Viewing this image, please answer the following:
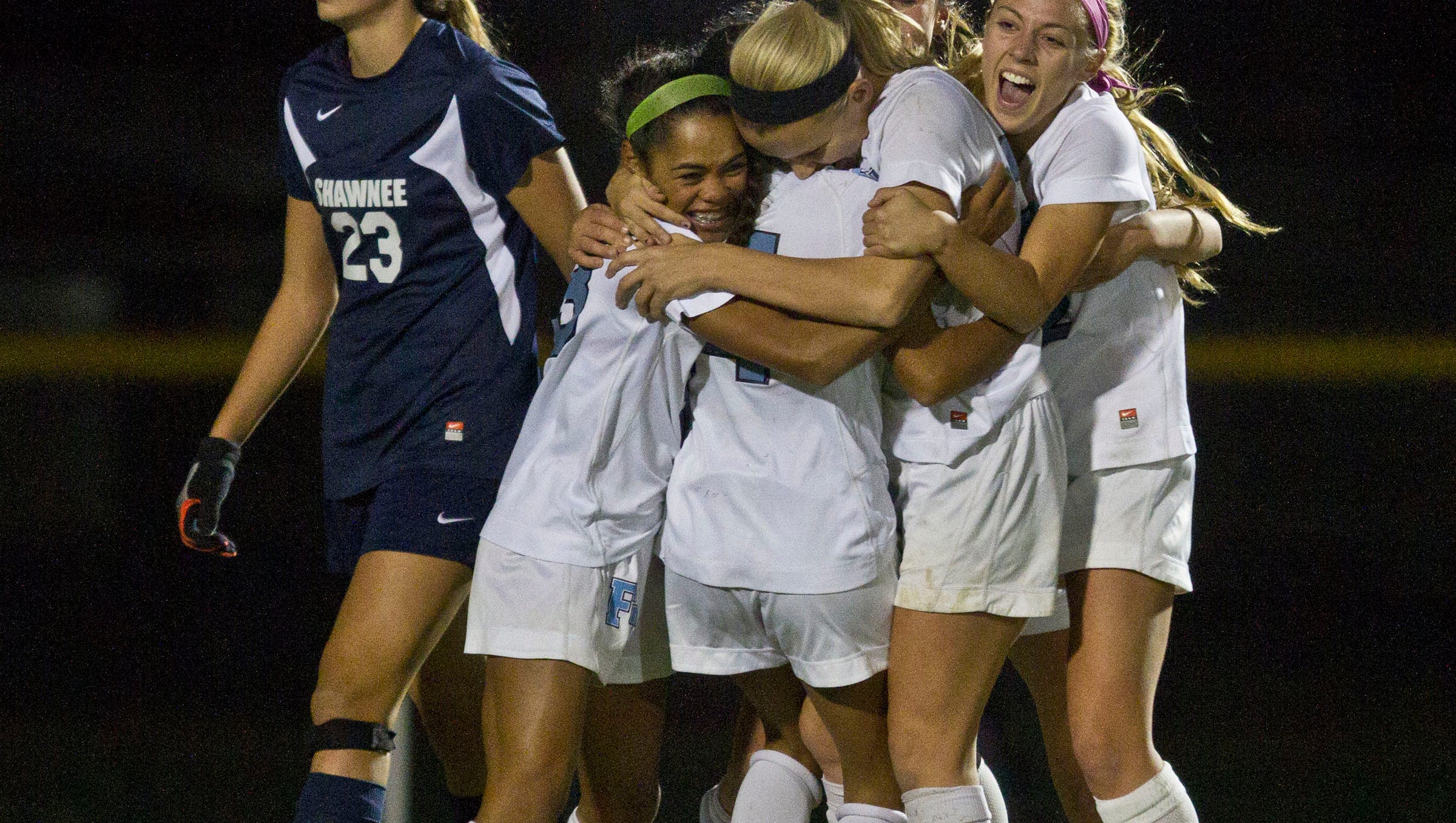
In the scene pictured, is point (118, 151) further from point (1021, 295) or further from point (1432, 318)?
point (1432, 318)

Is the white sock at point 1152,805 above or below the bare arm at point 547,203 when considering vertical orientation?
below

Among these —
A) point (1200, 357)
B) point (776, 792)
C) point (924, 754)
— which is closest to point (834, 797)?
point (776, 792)

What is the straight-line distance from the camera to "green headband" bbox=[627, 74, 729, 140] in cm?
152

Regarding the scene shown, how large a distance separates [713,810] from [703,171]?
1.01m

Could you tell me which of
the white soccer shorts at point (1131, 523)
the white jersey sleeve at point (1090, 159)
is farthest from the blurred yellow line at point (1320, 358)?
the white jersey sleeve at point (1090, 159)

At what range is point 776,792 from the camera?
1755 millimetres

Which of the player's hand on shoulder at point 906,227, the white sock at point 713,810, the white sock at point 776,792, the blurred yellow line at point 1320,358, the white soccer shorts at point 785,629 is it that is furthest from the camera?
the blurred yellow line at point 1320,358

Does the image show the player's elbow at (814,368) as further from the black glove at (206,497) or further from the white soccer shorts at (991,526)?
the black glove at (206,497)

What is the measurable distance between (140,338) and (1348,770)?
4.61 m

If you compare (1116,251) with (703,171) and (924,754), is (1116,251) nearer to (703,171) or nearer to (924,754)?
(703,171)

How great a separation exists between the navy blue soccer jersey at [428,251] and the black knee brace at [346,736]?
1.08 ft

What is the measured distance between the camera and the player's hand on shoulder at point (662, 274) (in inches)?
58.1

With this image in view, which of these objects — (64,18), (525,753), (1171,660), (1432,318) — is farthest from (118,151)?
(1432,318)

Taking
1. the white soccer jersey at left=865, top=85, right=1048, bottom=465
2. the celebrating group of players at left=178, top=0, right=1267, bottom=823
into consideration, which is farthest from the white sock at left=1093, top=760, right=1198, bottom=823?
the white soccer jersey at left=865, top=85, right=1048, bottom=465
